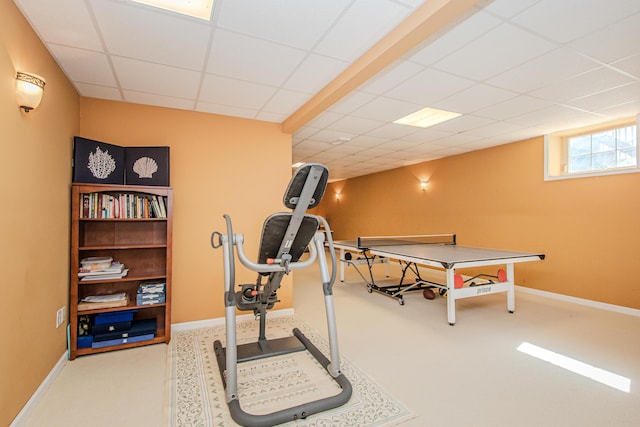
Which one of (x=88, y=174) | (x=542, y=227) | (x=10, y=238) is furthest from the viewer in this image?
(x=542, y=227)

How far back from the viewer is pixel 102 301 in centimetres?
280

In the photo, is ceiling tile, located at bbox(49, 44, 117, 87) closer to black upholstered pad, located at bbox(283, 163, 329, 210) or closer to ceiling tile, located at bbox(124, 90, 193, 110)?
ceiling tile, located at bbox(124, 90, 193, 110)

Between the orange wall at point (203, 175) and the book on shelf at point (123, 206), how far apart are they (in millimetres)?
320

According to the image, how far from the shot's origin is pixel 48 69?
225cm

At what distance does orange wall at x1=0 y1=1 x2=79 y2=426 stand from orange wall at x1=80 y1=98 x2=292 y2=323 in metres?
0.58

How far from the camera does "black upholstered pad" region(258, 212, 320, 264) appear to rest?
2097 mm

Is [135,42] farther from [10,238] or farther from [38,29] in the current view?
[10,238]

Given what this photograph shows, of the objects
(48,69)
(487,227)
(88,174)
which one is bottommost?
(487,227)

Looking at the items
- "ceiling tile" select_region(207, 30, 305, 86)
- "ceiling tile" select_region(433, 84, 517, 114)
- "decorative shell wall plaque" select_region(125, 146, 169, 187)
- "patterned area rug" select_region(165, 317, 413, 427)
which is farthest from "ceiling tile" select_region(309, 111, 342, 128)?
"patterned area rug" select_region(165, 317, 413, 427)

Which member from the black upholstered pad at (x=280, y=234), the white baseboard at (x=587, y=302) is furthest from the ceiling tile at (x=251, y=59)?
the white baseboard at (x=587, y=302)

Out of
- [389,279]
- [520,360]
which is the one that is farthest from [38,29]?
[389,279]

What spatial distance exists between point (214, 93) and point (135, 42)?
35.1 inches

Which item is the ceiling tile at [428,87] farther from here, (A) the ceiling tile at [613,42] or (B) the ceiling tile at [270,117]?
(B) the ceiling tile at [270,117]

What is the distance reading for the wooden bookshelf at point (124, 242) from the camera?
268 cm
